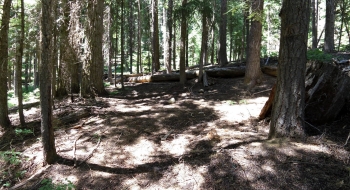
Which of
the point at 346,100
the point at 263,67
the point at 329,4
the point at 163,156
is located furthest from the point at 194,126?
the point at 329,4

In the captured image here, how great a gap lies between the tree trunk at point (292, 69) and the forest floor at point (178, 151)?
320 millimetres

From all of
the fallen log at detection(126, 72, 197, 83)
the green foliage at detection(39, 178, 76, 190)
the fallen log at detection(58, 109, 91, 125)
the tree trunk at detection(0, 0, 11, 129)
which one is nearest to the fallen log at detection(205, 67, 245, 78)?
the fallen log at detection(126, 72, 197, 83)

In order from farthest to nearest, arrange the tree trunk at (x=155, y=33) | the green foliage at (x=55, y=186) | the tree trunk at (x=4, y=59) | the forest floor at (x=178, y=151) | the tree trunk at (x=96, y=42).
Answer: the tree trunk at (x=155, y=33), the tree trunk at (x=96, y=42), the tree trunk at (x=4, y=59), the green foliage at (x=55, y=186), the forest floor at (x=178, y=151)

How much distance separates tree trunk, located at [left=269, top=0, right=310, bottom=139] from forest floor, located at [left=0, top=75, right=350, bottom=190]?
0.32m

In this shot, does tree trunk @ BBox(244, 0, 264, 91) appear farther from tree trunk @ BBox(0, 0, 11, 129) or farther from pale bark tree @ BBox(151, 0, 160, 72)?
tree trunk @ BBox(0, 0, 11, 129)

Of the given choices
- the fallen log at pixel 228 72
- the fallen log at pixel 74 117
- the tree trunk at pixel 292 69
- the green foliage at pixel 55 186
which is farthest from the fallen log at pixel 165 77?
the green foliage at pixel 55 186

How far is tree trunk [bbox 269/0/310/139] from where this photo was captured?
415 cm

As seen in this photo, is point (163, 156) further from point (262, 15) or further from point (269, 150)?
point (262, 15)

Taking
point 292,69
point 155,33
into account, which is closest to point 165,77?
point 155,33

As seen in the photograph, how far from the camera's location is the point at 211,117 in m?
6.84

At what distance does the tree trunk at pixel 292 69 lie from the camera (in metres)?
4.15

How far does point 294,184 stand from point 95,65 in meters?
8.72

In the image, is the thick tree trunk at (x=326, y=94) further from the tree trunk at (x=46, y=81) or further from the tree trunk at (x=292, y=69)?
the tree trunk at (x=46, y=81)

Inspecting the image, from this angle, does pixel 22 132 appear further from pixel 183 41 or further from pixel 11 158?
pixel 183 41
